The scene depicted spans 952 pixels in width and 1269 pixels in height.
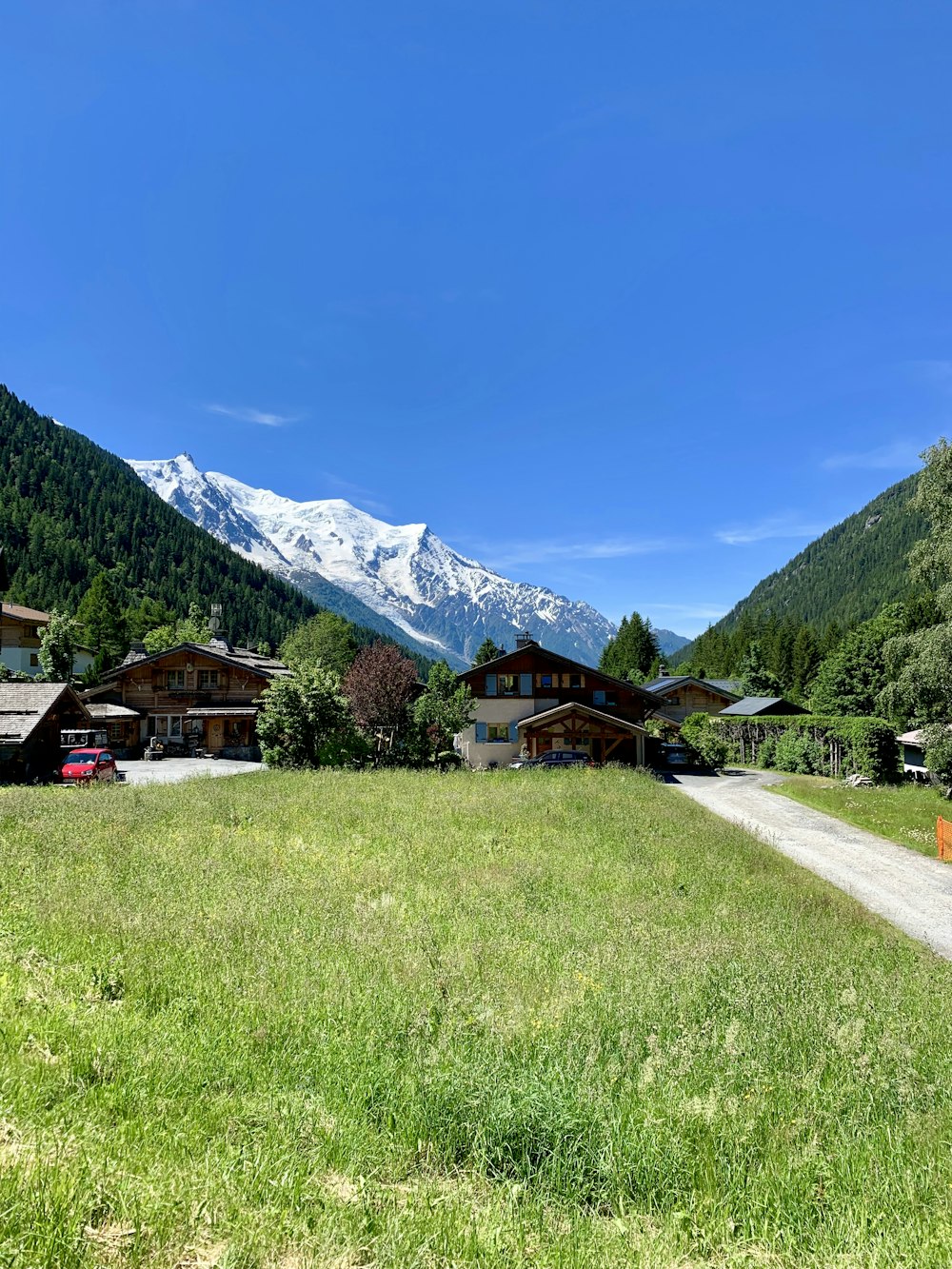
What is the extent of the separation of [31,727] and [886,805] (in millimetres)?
36783

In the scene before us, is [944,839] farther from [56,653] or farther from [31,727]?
[56,653]

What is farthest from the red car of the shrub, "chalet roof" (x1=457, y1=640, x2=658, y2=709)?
the shrub

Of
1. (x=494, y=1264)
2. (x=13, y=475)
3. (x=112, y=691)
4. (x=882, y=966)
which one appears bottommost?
(x=882, y=966)

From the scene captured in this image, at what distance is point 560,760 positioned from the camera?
3638cm

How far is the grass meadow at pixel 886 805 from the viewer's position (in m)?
20.4

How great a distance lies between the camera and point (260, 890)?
34.0 feet

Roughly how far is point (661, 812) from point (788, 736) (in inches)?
1089

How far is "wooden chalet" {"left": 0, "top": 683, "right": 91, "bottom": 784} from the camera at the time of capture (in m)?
28.1

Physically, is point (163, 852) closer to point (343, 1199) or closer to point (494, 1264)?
point (343, 1199)

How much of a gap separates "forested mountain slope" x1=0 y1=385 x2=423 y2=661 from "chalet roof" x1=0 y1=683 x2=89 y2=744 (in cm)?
11431

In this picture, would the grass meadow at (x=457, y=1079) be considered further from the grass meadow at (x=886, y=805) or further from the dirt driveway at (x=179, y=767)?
the dirt driveway at (x=179, y=767)

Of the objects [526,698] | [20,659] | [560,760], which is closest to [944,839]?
[560,760]

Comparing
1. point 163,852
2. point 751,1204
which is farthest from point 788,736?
point 751,1204

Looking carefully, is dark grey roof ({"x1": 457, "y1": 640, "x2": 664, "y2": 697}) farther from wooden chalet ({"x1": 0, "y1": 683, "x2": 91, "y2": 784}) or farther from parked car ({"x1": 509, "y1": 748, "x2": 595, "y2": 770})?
wooden chalet ({"x1": 0, "y1": 683, "x2": 91, "y2": 784})
